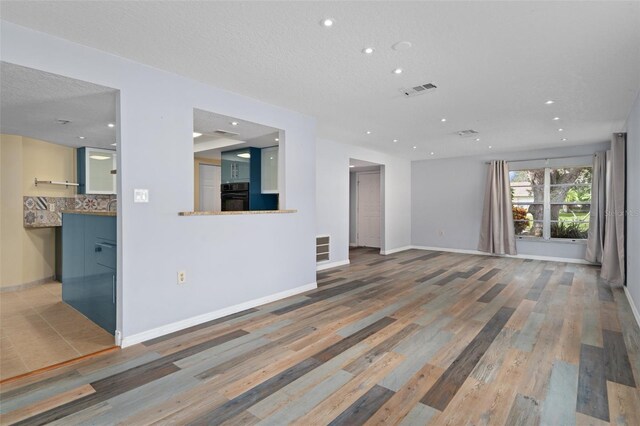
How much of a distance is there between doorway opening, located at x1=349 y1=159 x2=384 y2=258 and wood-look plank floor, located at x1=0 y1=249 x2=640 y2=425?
5095 mm

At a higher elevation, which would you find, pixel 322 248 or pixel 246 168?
pixel 246 168

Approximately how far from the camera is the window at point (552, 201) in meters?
6.82

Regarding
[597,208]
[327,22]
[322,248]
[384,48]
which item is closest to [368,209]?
[322,248]

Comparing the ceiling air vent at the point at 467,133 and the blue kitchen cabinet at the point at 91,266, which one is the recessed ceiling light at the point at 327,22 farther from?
the ceiling air vent at the point at 467,133

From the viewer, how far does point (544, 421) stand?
182cm

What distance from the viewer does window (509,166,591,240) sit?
22.4 ft

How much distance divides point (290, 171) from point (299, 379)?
105 inches

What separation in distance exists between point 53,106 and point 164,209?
1.62 m

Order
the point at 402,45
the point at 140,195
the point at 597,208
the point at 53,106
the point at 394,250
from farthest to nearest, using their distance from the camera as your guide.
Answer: the point at 394,250 < the point at 597,208 < the point at 53,106 < the point at 140,195 < the point at 402,45

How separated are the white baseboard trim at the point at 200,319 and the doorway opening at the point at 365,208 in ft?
16.4

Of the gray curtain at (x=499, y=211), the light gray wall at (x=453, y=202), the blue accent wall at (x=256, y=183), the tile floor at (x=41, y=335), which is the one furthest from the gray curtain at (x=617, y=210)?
the tile floor at (x=41, y=335)

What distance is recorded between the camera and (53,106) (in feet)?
10.8

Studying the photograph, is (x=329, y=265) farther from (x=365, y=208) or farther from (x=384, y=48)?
(x=384, y=48)

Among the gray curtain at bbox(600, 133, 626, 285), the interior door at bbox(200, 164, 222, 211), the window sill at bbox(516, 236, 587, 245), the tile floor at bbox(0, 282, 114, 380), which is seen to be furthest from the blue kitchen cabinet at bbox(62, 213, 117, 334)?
the window sill at bbox(516, 236, 587, 245)
